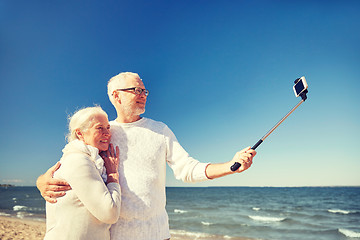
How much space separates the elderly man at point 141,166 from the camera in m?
1.86

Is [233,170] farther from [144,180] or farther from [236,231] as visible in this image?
[236,231]

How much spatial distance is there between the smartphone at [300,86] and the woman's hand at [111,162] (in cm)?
124

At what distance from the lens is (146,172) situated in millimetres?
1977

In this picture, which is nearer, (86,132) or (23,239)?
(86,132)

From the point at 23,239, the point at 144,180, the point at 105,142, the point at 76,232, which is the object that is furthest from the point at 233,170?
the point at 23,239

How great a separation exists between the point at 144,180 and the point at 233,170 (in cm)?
57

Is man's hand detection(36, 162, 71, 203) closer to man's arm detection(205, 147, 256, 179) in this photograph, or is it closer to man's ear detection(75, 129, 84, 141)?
man's ear detection(75, 129, 84, 141)

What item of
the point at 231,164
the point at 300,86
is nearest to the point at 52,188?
the point at 231,164

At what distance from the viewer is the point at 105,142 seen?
1.93 meters

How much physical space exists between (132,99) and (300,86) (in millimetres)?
1129

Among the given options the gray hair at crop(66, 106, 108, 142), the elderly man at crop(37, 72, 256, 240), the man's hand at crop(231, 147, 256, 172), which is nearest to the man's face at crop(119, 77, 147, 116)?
the elderly man at crop(37, 72, 256, 240)

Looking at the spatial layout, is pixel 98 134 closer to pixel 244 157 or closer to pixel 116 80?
pixel 116 80

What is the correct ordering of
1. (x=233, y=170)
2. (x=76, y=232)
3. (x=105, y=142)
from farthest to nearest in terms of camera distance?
(x=105, y=142) < (x=233, y=170) < (x=76, y=232)

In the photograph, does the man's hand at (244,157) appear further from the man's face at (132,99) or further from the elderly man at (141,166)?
the man's face at (132,99)
